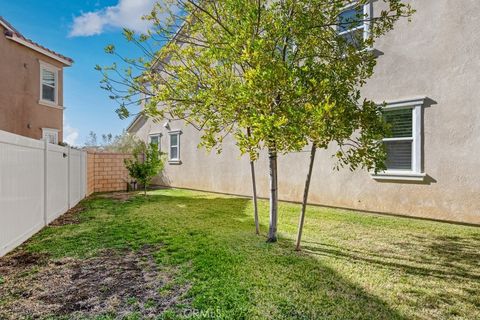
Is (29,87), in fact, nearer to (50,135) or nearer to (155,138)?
(50,135)

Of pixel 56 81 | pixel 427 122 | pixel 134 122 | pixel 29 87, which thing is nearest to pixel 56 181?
pixel 29 87

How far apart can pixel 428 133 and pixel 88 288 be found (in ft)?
26.8

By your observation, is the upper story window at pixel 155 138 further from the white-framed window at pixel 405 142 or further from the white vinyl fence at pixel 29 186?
the white-framed window at pixel 405 142

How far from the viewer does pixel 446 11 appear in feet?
24.5

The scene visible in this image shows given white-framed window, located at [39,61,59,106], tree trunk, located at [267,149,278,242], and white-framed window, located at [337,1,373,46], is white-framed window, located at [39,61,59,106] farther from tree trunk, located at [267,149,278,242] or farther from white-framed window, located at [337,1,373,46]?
white-framed window, located at [337,1,373,46]

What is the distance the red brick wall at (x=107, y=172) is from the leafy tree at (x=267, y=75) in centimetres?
1000

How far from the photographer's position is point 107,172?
15.1m

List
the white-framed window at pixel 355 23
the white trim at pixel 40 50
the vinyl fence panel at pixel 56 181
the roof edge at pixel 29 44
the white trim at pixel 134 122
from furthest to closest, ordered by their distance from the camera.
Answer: the white trim at pixel 134 122 < the white trim at pixel 40 50 < the roof edge at pixel 29 44 < the vinyl fence panel at pixel 56 181 < the white-framed window at pixel 355 23

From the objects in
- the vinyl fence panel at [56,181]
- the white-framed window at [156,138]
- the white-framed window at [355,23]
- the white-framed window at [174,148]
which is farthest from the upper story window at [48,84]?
the white-framed window at [355,23]

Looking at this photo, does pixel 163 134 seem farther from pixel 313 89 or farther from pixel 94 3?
pixel 313 89

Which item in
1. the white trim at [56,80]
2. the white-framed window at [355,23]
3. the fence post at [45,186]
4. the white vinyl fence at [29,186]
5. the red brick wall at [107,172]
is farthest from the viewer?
the white trim at [56,80]

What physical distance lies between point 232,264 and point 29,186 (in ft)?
13.9

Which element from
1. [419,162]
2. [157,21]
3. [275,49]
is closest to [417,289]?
[275,49]

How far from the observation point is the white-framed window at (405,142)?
787 cm
